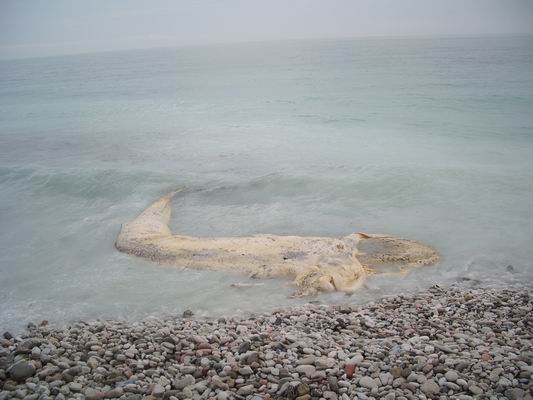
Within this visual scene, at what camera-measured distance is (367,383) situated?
4.45m

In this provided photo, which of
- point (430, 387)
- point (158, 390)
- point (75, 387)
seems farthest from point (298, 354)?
point (75, 387)

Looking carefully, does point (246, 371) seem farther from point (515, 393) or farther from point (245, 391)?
point (515, 393)

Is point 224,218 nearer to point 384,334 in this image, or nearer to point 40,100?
point 384,334

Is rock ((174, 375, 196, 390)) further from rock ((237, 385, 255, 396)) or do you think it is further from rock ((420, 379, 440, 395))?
rock ((420, 379, 440, 395))

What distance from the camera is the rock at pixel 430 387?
14.0ft

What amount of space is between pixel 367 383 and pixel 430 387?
0.64 metres

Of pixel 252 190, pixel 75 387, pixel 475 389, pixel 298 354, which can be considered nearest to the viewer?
pixel 475 389

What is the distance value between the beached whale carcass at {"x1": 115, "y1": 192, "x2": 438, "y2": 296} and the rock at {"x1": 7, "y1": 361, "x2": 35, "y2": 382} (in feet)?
12.0

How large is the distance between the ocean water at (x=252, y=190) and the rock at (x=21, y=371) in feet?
6.04

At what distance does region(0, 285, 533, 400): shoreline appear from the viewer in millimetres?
4414

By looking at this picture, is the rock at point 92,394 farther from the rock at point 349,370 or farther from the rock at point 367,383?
the rock at point 367,383

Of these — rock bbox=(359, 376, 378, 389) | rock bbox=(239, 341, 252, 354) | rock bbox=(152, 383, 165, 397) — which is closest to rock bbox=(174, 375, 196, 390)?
rock bbox=(152, 383, 165, 397)

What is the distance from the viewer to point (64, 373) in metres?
4.76

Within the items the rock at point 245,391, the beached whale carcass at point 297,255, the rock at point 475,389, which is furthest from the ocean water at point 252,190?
the rock at point 475,389
